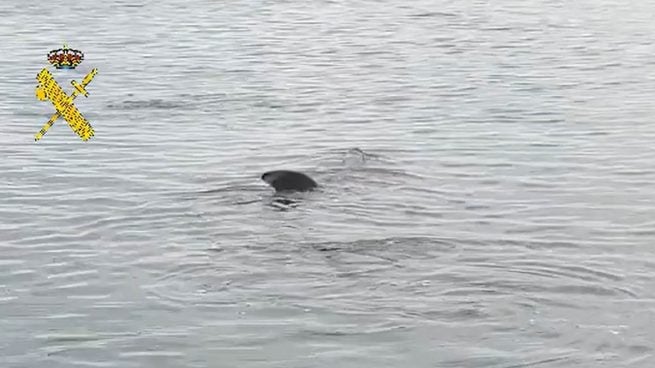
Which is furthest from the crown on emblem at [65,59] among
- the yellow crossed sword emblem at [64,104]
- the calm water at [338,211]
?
the yellow crossed sword emblem at [64,104]

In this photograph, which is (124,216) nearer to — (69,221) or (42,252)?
(69,221)

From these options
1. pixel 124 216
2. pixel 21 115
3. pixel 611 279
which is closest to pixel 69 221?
pixel 124 216

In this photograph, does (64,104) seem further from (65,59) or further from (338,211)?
(338,211)

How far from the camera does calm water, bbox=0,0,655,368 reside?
12.3 m

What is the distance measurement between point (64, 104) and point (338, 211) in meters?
9.71

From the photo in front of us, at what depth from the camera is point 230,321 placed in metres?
12.6

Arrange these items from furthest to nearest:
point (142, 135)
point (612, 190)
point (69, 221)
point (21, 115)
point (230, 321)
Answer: point (21, 115) < point (142, 135) < point (612, 190) < point (69, 221) < point (230, 321)

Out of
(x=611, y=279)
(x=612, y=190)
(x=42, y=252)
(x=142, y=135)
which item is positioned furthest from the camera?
(x=142, y=135)

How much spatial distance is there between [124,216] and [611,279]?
6094mm

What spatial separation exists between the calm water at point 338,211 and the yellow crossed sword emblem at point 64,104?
0.83ft

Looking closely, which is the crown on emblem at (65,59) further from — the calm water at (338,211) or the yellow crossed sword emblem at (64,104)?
the yellow crossed sword emblem at (64,104)

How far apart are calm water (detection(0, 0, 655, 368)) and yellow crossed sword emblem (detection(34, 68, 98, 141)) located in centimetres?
25

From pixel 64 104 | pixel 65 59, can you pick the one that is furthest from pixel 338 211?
pixel 65 59

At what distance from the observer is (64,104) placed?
81.5ft
